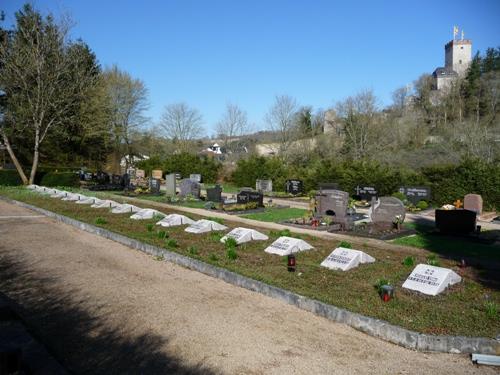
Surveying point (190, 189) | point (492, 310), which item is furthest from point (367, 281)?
point (190, 189)

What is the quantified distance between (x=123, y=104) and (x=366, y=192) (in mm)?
33768

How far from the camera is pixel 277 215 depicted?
1803 centimetres

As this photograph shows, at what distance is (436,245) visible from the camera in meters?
11.9

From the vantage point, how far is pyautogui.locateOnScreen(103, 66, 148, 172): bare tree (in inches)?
1877

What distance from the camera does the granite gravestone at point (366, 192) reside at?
2325cm

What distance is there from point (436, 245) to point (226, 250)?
6073 mm

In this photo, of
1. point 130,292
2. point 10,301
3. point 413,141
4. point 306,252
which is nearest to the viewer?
point 10,301

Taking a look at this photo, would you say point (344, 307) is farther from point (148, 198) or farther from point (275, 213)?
point (148, 198)

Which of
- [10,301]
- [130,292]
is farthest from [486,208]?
[10,301]

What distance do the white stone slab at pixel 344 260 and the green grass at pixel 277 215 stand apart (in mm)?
7274

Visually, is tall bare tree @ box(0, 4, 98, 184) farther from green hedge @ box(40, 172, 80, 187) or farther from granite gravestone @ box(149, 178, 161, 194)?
granite gravestone @ box(149, 178, 161, 194)

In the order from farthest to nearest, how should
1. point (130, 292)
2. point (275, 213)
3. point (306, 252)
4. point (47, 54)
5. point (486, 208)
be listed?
point (47, 54) < point (486, 208) < point (275, 213) < point (306, 252) < point (130, 292)

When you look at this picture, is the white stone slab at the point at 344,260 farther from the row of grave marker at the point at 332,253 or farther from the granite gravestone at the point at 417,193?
the granite gravestone at the point at 417,193

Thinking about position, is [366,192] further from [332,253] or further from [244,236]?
[332,253]
